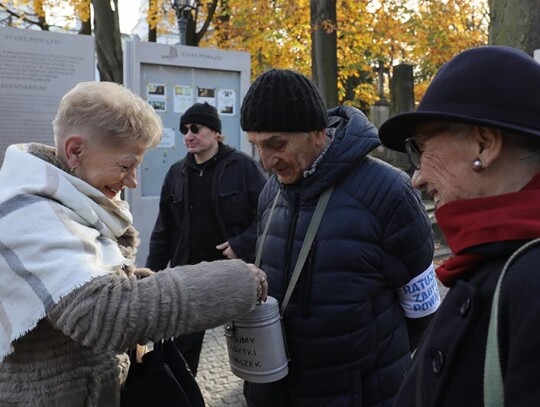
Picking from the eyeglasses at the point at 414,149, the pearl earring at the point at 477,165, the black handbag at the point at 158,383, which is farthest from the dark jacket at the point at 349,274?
the pearl earring at the point at 477,165

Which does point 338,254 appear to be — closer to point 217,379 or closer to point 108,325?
point 108,325

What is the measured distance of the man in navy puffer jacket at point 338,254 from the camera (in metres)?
1.97

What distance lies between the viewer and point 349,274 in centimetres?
196

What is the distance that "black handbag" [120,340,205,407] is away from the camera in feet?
5.67

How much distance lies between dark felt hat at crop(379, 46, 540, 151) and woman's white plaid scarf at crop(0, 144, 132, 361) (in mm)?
939

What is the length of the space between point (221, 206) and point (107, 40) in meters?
7.59

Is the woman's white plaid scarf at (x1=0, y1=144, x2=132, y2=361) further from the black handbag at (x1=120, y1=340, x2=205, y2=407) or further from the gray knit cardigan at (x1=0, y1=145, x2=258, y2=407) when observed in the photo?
the black handbag at (x1=120, y1=340, x2=205, y2=407)

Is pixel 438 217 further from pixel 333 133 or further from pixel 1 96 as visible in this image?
pixel 1 96

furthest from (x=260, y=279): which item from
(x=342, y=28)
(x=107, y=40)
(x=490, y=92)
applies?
(x=342, y=28)

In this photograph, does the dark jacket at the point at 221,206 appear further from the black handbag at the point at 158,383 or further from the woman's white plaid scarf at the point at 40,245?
the woman's white plaid scarf at the point at 40,245

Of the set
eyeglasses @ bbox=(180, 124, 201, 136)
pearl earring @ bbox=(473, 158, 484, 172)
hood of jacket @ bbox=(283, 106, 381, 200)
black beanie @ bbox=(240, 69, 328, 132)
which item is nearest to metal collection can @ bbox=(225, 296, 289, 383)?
hood of jacket @ bbox=(283, 106, 381, 200)

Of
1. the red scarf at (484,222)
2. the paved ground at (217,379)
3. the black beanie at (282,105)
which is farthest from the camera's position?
the paved ground at (217,379)

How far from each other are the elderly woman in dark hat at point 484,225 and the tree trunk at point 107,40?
9.73 metres

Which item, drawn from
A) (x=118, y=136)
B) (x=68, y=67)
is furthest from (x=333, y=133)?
(x=68, y=67)
